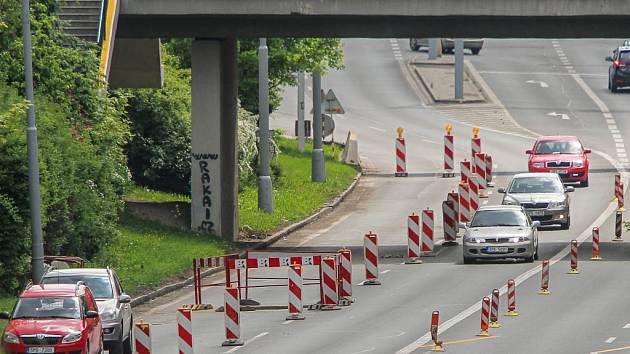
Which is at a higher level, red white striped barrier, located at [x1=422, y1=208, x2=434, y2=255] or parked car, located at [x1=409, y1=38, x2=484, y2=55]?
parked car, located at [x1=409, y1=38, x2=484, y2=55]

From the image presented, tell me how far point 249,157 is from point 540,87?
2927 centimetres

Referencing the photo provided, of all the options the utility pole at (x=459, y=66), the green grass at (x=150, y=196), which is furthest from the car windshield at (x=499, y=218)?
the utility pole at (x=459, y=66)

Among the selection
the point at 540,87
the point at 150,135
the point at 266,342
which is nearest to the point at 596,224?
the point at 150,135

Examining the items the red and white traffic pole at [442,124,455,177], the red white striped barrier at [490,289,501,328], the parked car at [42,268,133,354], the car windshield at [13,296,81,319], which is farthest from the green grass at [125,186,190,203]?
the car windshield at [13,296,81,319]

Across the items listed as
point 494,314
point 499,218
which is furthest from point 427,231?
point 494,314

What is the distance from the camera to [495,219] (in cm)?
3841

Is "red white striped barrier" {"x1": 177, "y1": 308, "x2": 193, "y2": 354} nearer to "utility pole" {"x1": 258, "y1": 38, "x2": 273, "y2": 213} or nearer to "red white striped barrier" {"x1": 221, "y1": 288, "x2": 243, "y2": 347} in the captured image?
"red white striped barrier" {"x1": 221, "y1": 288, "x2": 243, "y2": 347}

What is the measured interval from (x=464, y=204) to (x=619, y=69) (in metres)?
33.6

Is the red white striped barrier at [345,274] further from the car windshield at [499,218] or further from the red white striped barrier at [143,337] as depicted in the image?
the red white striped barrier at [143,337]

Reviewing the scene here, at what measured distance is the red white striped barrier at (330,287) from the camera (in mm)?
31531

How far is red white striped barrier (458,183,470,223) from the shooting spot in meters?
45.8

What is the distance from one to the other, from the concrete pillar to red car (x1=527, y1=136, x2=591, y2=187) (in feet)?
41.6

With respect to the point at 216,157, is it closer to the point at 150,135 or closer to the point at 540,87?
the point at 150,135

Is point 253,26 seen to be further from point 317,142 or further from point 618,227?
point 317,142
